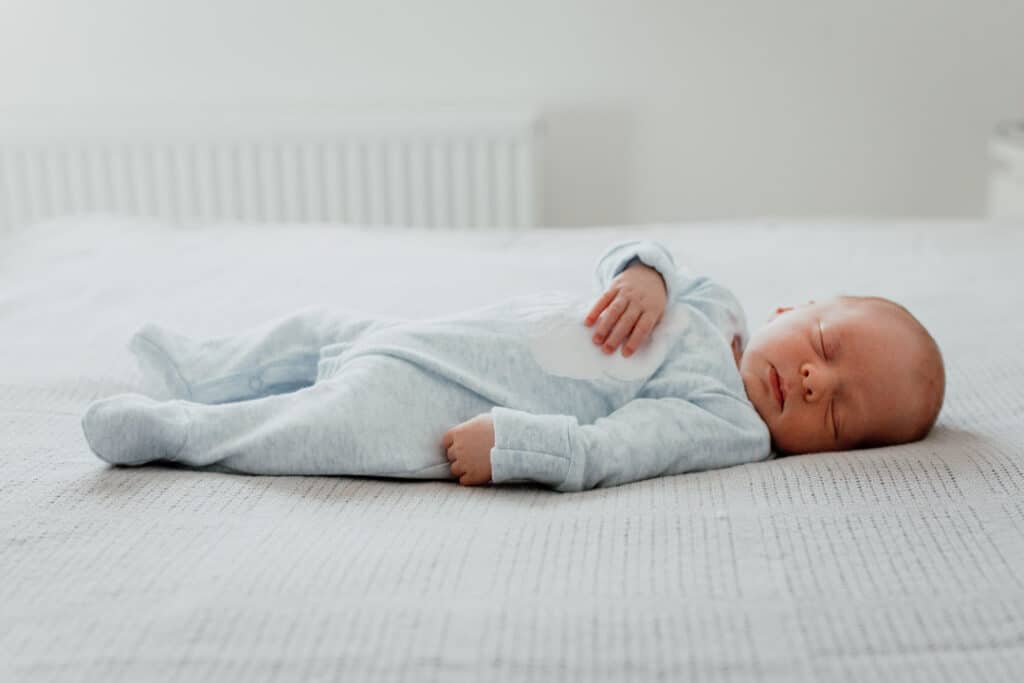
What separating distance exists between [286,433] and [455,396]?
16 cm

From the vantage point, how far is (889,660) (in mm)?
654

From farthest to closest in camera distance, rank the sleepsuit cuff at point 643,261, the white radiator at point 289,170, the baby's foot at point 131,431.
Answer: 1. the white radiator at point 289,170
2. the sleepsuit cuff at point 643,261
3. the baby's foot at point 131,431

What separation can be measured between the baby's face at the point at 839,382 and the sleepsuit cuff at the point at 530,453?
24 cm

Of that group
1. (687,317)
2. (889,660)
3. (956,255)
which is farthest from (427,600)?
(956,255)

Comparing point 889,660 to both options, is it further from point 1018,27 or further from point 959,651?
point 1018,27

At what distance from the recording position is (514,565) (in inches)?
29.7

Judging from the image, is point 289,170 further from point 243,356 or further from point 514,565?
point 514,565

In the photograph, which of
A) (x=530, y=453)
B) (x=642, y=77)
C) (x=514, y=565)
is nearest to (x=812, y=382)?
(x=530, y=453)

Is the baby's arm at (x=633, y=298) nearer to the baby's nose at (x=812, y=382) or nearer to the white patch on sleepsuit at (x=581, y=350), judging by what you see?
the white patch on sleepsuit at (x=581, y=350)

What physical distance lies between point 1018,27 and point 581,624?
2.29 meters

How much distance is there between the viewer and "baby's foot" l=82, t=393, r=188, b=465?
0.92m

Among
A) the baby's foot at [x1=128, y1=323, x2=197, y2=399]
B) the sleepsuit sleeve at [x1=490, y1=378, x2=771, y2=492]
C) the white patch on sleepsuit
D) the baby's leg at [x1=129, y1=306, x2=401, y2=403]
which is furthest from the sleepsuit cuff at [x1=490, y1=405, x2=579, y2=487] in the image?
the baby's foot at [x1=128, y1=323, x2=197, y2=399]

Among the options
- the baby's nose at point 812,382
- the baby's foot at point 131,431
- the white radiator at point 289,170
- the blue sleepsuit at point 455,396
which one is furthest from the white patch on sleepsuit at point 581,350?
the white radiator at point 289,170

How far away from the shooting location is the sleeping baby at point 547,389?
37.7 inches
